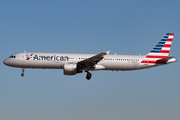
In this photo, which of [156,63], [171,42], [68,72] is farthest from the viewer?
[171,42]

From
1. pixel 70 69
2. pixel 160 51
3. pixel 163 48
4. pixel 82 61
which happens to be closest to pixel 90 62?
pixel 82 61

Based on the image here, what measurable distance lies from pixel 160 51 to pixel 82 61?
14.7 meters

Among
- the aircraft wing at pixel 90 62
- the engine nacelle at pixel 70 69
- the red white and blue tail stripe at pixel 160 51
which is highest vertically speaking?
the red white and blue tail stripe at pixel 160 51

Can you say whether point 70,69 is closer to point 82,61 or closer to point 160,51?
point 82,61

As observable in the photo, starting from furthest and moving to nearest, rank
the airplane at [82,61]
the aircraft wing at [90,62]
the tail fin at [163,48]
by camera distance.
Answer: the tail fin at [163,48]
the airplane at [82,61]
the aircraft wing at [90,62]

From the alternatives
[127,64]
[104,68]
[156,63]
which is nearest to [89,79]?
[104,68]

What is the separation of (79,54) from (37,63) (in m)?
7.14

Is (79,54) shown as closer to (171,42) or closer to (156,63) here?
(156,63)

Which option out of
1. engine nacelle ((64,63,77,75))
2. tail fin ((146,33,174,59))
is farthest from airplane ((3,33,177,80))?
tail fin ((146,33,174,59))

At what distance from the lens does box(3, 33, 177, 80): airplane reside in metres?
47.4

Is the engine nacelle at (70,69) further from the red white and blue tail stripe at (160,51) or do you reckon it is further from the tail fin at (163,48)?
the tail fin at (163,48)

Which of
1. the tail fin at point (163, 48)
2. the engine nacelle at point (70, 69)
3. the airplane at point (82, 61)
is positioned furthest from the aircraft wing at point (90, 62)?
the tail fin at point (163, 48)

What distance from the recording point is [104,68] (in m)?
48.9

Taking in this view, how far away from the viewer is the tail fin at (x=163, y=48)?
5119cm
